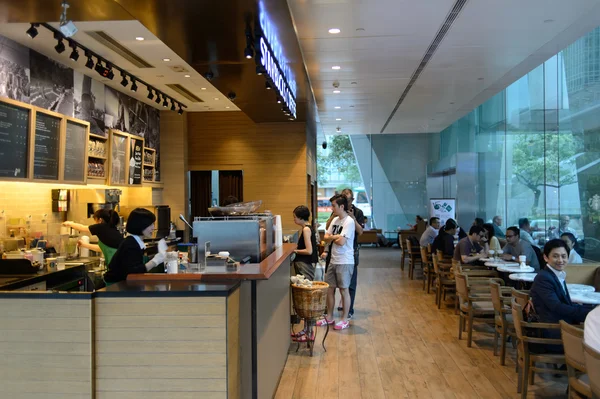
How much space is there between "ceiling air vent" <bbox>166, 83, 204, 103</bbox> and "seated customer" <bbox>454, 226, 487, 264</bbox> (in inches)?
201

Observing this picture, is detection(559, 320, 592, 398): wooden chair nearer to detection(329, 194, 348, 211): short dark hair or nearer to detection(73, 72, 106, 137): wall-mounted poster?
detection(329, 194, 348, 211): short dark hair

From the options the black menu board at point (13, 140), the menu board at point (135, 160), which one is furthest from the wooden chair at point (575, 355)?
the menu board at point (135, 160)

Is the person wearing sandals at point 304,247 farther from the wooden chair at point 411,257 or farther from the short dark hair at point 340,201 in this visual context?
the wooden chair at point 411,257

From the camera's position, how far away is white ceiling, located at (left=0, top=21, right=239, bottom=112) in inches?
228

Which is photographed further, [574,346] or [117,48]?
[117,48]

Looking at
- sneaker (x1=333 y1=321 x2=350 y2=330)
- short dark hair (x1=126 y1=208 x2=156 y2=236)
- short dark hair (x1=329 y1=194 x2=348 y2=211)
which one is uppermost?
short dark hair (x1=329 y1=194 x2=348 y2=211)

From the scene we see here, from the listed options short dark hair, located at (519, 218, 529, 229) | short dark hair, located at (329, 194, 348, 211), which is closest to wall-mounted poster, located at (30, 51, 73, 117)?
short dark hair, located at (329, 194, 348, 211)

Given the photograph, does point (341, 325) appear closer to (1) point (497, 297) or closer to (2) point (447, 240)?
(1) point (497, 297)

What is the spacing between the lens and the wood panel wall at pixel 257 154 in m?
11.0

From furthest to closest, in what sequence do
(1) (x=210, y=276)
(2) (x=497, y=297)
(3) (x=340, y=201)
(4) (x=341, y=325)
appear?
1. (4) (x=341, y=325)
2. (3) (x=340, y=201)
3. (2) (x=497, y=297)
4. (1) (x=210, y=276)

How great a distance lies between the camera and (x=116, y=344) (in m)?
3.16

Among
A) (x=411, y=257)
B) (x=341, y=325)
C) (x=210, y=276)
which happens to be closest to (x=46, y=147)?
(x=210, y=276)

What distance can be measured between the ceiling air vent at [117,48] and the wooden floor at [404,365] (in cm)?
413

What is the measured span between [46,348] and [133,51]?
14.9 feet
